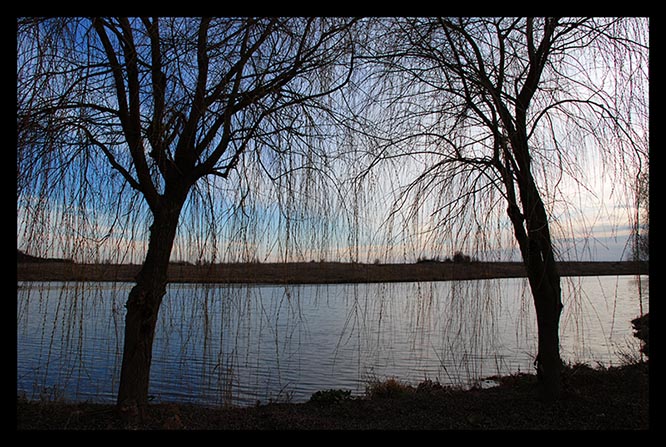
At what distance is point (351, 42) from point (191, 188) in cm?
133

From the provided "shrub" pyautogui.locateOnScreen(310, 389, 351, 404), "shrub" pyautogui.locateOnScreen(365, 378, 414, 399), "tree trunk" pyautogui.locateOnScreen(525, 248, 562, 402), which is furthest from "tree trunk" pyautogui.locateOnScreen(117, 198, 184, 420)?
"tree trunk" pyautogui.locateOnScreen(525, 248, 562, 402)

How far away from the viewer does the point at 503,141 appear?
302 centimetres

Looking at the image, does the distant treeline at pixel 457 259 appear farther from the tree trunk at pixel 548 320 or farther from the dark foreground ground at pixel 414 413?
the dark foreground ground at pixel 414 413

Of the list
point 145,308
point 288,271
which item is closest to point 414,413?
point 288,271

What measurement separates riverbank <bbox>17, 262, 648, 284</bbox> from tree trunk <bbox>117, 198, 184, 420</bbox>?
11 centimetres

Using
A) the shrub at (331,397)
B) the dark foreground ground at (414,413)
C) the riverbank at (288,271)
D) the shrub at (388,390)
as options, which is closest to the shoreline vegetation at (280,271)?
the riverbank at (288,271)

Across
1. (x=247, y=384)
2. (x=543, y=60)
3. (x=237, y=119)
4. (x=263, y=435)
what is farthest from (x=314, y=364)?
(x=543, y=60)

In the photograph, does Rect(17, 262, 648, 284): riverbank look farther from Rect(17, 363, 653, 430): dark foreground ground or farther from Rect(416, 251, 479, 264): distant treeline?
Rect(17, 363, 653, 430): dark foreground ground

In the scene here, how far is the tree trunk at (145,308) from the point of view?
306 centimetres

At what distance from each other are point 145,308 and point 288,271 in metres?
0.97

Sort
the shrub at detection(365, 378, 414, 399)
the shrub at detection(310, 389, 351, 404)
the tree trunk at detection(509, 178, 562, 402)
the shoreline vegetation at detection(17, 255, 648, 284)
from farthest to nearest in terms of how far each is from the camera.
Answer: the shrub at detection(365, 378, 414, 399)
the shrub at detection(310, 389, 351, 404)
the tree trunk at detection(509, 178, 562, 402)
the shoreline vegetation at detection(17, 255, 648, 284)

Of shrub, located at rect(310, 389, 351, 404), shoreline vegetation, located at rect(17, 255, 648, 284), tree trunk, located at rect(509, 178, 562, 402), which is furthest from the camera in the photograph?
shrub, located at rect(310, 389, 351, 404)

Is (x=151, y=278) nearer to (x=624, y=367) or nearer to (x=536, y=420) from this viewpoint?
(x=536, y=420)

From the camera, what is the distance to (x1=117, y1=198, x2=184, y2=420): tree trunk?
3.06 m
